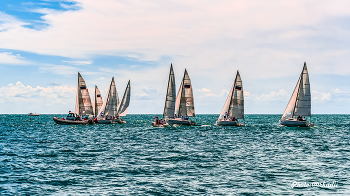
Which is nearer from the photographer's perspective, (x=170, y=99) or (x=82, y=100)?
(x=170, y=99)

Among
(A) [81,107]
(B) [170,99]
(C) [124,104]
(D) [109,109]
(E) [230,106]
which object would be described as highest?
(B) [170,99]

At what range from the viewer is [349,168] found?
24.0 metres

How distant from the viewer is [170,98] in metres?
70.8

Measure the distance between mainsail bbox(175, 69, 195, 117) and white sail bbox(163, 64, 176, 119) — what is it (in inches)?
94.9

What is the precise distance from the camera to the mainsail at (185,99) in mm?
73125

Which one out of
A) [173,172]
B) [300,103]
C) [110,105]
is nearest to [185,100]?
[110,105]

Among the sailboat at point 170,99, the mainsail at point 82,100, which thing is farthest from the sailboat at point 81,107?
the sailboat at point 170,99

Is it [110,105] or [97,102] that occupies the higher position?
[97,102]

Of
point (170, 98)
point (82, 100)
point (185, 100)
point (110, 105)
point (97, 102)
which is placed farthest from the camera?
point (97, 102)

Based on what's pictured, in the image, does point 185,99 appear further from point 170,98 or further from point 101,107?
point 101,107

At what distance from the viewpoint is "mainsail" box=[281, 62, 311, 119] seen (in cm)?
6906

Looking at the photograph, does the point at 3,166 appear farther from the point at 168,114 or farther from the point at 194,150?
the point at 168,114

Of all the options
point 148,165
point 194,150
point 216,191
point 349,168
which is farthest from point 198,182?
point 194,150

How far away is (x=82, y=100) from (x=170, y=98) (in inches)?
1058
